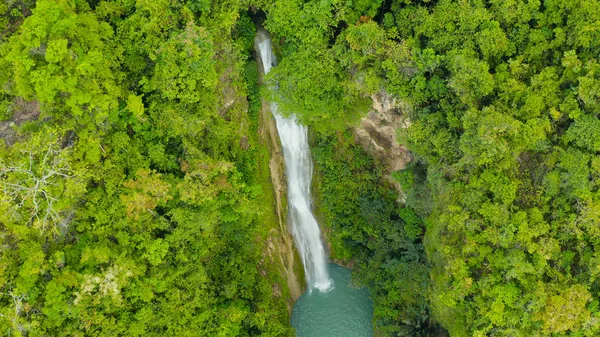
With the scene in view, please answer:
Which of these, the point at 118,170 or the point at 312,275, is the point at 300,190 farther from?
the point at 118,170

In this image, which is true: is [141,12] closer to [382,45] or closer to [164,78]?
[164,78]

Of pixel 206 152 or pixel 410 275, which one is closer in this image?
pixel 206 152

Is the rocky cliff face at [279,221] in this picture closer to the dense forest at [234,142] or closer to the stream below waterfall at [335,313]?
the stream below waterfall at [335,313]

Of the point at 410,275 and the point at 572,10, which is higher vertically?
the point at 572,10

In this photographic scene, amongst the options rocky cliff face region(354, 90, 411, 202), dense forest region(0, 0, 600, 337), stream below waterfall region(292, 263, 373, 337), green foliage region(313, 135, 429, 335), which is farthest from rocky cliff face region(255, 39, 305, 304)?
rocky cliff face region(354, 90, 411, 202)

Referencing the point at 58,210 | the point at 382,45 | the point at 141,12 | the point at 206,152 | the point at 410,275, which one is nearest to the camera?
the point at 58,210

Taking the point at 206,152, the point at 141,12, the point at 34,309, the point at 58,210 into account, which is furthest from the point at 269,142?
the point at 34,309

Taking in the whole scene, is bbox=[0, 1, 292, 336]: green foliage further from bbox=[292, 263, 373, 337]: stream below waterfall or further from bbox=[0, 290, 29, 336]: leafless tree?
bbox=[292, 263, 373, 337]: stream below waterfall

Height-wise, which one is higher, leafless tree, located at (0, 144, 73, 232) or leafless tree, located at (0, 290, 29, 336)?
leafless tree, located at (0, 144, 73, 232)
